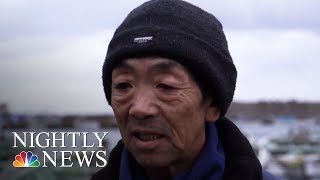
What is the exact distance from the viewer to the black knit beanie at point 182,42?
95 cm

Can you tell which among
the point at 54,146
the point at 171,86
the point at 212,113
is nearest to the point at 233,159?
the point at 212,113

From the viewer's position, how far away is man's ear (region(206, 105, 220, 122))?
3.37 ft

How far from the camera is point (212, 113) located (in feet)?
3.39

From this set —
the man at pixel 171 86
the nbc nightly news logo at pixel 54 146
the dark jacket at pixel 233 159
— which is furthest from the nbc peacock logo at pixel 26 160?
the man at pixel 171 86

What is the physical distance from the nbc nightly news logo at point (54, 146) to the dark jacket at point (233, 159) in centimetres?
93

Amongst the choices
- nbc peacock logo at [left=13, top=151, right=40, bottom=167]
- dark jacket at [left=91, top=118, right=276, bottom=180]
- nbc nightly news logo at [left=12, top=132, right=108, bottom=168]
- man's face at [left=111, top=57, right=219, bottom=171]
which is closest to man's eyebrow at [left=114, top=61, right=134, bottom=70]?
man's face at [left=111, top=57, right=219, bottom=171]

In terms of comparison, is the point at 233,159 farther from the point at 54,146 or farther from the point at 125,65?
the point at 54,146

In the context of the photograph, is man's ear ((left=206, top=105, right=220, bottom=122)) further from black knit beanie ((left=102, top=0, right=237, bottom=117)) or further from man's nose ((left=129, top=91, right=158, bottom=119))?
man's nose ((left=129, top=91, right=158, bottom=119))

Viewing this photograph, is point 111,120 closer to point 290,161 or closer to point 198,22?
point 290,161

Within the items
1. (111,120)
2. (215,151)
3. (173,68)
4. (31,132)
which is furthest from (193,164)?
(31,132)

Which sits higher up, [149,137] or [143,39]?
[143,39]

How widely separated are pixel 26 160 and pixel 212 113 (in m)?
1.25

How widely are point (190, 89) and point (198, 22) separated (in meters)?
0.11

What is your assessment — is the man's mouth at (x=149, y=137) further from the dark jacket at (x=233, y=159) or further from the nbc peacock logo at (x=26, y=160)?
the nbc peacock logo at (x=26, y=160)
